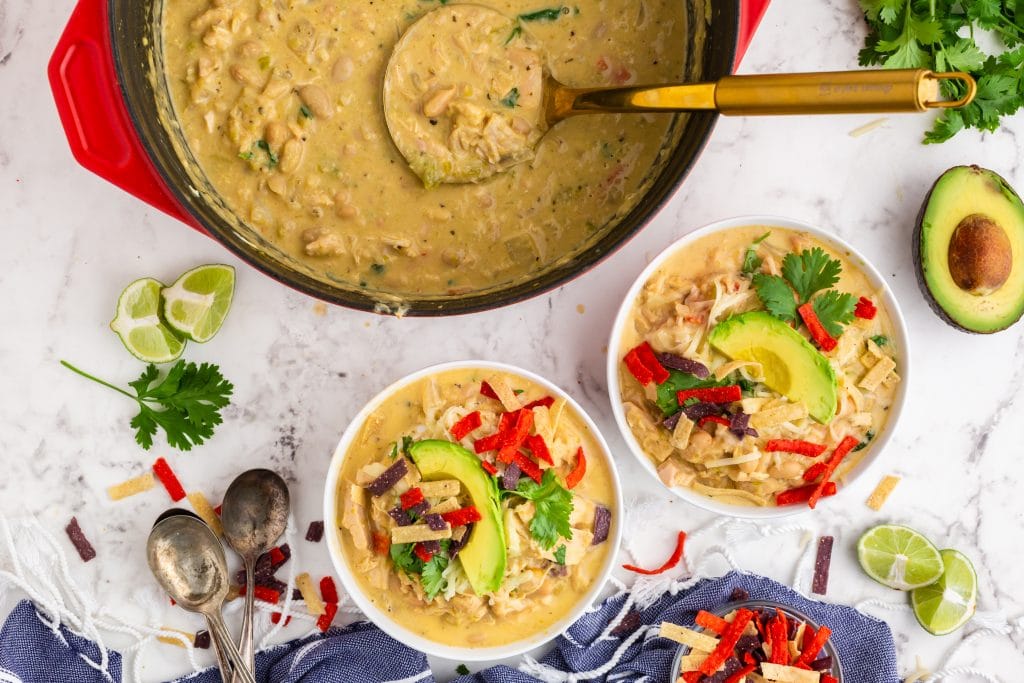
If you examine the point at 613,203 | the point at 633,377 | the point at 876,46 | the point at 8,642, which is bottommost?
the point at 8,642

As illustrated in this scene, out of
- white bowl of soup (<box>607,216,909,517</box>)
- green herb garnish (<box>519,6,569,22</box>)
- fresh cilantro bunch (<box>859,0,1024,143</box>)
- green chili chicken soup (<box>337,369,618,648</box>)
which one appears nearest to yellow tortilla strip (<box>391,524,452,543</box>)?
green chili chicken soup (<box>337,369,618,648</box>)

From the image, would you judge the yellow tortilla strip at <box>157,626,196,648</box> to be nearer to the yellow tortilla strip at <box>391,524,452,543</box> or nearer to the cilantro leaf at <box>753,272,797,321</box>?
the yellow tortilla strip at <box>391,524,452,543</box>

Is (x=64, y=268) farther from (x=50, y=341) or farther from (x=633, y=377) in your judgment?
(x=633, y=377)

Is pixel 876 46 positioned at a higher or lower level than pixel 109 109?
higher

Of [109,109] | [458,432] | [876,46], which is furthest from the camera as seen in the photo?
[876,46]

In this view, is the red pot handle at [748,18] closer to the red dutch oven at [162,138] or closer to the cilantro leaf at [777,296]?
the red dutch oven at [162,138]

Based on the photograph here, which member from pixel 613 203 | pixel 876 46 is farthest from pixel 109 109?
pixel 876 46

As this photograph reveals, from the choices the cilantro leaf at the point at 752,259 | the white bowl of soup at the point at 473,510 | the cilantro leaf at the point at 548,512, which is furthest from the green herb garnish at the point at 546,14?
the cilantro leaf at the point at 548,512
